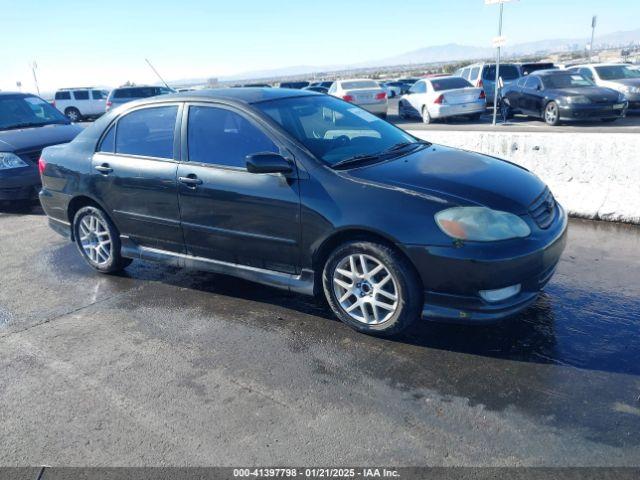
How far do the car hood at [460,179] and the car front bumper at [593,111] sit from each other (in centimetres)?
1166

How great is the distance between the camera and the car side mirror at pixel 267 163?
3.81 metres

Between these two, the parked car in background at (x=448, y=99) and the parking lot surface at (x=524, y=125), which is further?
the parked car in background at (x=448, y=99)

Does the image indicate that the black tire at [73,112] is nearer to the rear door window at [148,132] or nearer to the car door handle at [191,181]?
the rear door window at [148,132]

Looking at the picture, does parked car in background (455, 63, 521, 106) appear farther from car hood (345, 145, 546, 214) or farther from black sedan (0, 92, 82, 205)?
car hood (345, 145, 546, 214)

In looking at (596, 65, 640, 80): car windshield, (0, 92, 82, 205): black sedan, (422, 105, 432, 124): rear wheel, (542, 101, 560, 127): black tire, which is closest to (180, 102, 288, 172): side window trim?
(0, 92, 82, 205): black sedan

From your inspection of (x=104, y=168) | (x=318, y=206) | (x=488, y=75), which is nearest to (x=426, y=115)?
(x=488, y=75)

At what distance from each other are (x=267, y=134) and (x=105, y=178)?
182 cm

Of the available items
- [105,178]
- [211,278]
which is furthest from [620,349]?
[105,178]

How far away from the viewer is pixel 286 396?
10.6ft

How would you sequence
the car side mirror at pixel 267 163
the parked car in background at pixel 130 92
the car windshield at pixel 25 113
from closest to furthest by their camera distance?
1. the car side mirror at pixel 267 163
2. the car windshield at pixel 25 113
3. the parked car in background at pixel 130 92

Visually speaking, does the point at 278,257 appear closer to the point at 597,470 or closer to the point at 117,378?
the point at 117,378

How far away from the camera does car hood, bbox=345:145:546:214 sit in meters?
3.57

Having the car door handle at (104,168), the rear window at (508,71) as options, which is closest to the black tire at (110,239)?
the car door handle at (104,168)

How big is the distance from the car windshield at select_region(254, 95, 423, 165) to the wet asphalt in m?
1.29
